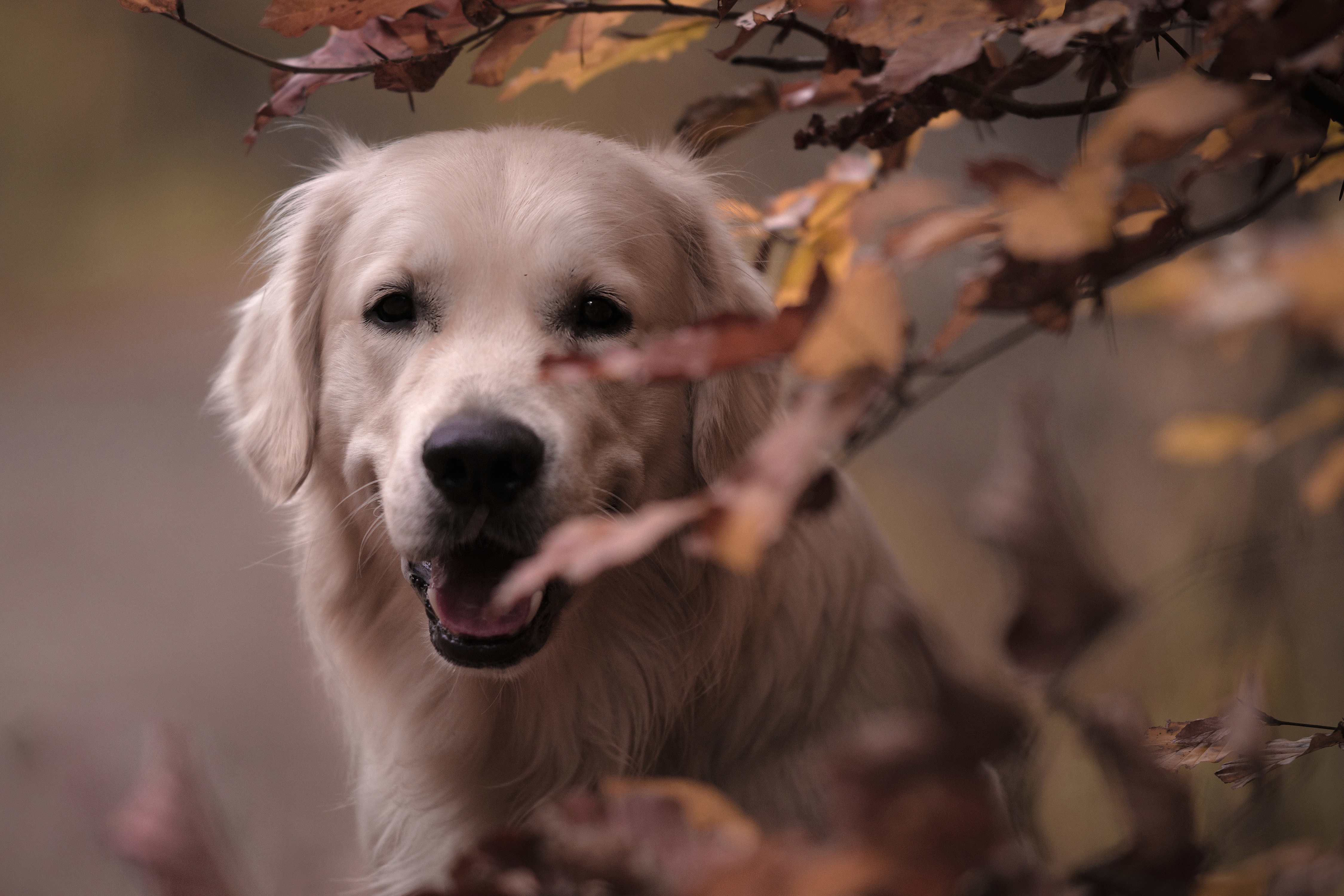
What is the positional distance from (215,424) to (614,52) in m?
2.88

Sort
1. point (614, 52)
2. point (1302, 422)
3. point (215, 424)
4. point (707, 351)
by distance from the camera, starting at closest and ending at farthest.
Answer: point (707, 351) < point (1302, 422) < point (614, 52) < point (215, 424)

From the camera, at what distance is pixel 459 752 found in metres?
Result: 1.51

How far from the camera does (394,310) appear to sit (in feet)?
4.68

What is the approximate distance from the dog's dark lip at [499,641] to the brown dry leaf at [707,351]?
29.9 inches

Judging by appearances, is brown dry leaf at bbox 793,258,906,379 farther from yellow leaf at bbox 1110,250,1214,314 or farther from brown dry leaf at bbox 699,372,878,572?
yellow leaf at bbox 1110,250,1214,314

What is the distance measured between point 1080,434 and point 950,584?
0.65 m

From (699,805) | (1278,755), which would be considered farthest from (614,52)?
(1278,755)

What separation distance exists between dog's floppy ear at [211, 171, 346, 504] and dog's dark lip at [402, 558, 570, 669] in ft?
1.30

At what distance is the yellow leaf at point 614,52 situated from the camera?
1.10 metres

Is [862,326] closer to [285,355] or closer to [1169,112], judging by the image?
[1169,112]

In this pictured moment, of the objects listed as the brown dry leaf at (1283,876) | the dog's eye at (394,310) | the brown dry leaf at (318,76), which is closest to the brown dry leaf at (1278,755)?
the brown dry leaf at (1283,876)

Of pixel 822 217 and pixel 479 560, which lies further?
pixel 479 560

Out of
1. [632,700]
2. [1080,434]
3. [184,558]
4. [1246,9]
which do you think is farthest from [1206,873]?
[184,558]

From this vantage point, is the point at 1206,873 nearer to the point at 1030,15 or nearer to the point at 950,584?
the point at 1030,15
